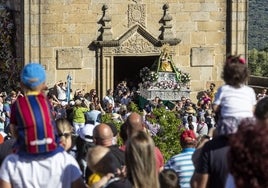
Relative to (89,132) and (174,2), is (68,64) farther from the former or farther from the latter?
(89,132)

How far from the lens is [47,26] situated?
2552cm

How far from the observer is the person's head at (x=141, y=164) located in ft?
17.3

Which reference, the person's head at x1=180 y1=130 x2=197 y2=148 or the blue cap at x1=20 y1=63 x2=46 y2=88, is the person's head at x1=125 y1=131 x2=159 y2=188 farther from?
the person's head at x1=180 y1=130 x2=197 y2=148

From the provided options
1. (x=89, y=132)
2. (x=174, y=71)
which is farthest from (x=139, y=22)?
(x=89, y=132)

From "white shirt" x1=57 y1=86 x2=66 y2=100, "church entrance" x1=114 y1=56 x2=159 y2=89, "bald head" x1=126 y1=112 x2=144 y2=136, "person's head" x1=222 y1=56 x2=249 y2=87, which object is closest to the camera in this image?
"person's head" x1=222 y1=56 x2=249 y2=87

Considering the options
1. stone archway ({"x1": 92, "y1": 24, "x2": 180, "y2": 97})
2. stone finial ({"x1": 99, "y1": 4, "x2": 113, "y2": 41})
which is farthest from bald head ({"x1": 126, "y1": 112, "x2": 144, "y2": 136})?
stone finial ({"x1": 99, "y1": 4, "x2": 113, "y2": 41})

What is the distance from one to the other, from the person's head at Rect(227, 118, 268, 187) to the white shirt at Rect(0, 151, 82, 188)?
1691 mm

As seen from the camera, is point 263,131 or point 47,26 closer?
point 263,131

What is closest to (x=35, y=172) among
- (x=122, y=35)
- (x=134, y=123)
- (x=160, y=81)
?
(x=134, y=123)

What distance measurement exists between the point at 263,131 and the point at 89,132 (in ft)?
18.7

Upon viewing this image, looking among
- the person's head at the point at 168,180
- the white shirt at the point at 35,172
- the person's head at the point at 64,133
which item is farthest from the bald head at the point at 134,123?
the white shirt at the point at 35,172

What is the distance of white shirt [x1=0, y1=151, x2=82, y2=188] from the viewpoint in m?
5.52

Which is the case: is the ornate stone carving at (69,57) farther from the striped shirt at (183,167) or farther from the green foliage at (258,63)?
the green foliage at (258,63)

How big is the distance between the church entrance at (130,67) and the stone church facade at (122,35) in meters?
0.50
